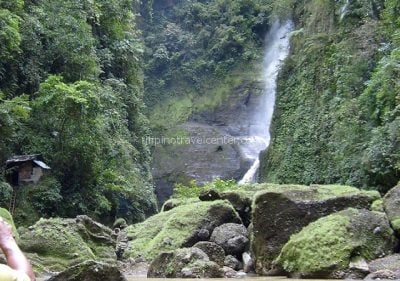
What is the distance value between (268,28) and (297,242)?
29913 millimetres

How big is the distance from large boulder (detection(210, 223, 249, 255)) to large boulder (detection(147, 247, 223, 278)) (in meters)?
1.67

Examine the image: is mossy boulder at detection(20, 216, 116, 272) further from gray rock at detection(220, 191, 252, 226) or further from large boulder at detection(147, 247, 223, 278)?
gray rock at detection(220, 191, 252, 226)

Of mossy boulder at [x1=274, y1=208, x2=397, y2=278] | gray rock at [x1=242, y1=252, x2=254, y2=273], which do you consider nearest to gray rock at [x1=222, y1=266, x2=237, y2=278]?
gray rock at [x1=242, y1=252, x2=254, y2=273]

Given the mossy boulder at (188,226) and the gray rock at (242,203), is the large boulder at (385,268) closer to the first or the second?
the mossy boulder at (188,226)

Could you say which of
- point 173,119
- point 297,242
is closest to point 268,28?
point 173,119

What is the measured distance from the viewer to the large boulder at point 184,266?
23.7 ft

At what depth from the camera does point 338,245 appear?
7.20 meters

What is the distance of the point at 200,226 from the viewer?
33.5 feet

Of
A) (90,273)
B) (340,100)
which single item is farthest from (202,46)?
(90,273)

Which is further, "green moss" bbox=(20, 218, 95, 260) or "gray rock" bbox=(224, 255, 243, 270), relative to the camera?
"green moss" bbox=(20, 218, 95, 260)

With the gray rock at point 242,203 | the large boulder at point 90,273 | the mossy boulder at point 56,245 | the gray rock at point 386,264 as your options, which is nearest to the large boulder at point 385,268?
the gray rock at point 386,264

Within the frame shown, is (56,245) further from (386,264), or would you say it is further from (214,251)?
(386,264)

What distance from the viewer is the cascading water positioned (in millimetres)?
31261

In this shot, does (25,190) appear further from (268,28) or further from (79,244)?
(268,28)
